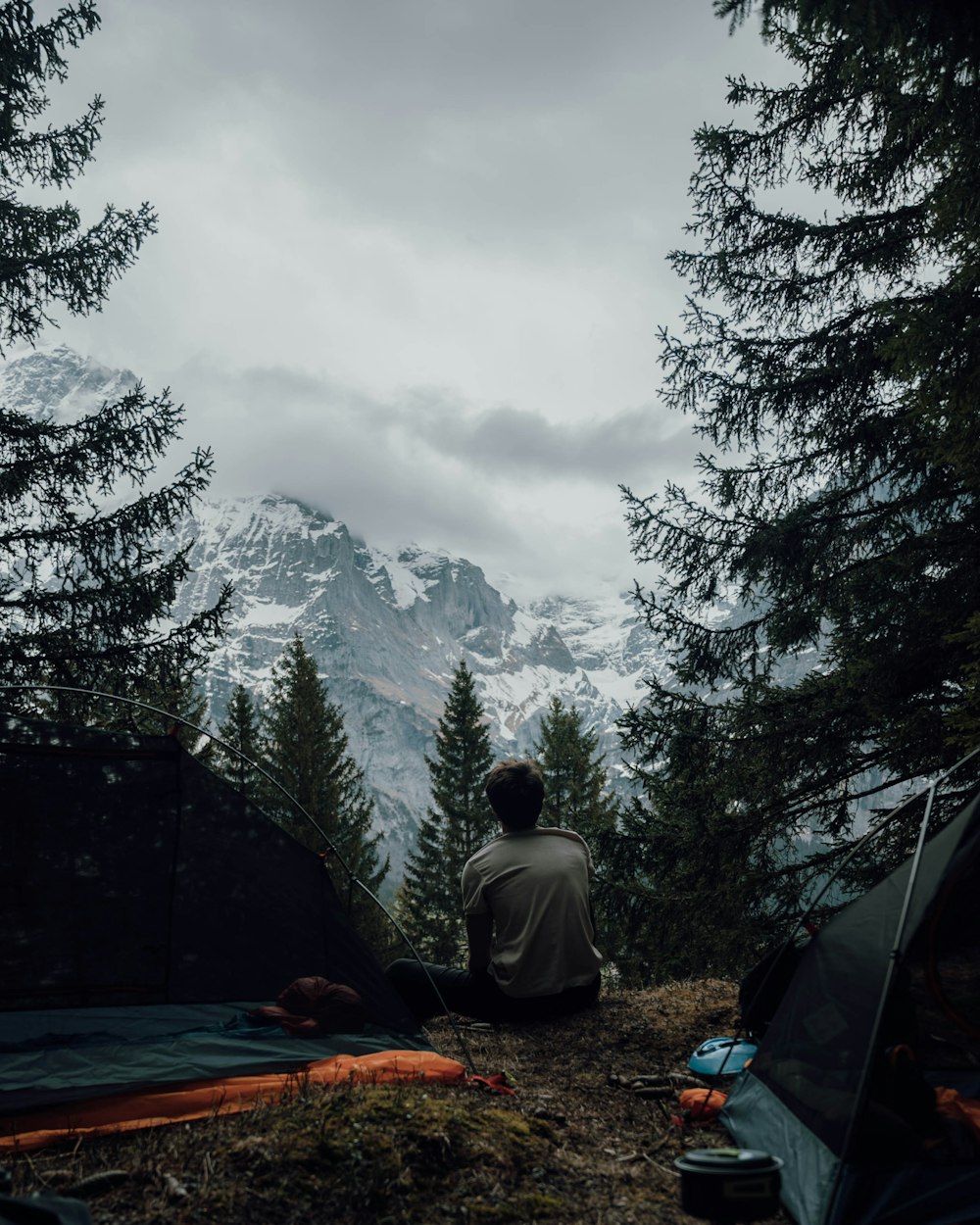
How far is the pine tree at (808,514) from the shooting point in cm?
724

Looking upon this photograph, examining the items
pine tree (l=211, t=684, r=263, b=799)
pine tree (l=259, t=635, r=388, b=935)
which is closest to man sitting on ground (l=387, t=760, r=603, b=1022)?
pine tree (l=211, t=684, r=263, b=799)

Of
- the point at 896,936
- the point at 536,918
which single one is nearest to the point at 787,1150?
the point at 896,936

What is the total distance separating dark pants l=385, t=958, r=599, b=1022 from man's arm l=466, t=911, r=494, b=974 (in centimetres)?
9

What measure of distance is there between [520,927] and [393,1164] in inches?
107

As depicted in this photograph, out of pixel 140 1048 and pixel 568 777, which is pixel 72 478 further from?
pixel 568 777

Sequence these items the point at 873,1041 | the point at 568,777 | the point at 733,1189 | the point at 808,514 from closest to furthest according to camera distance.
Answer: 1. the point at 733,1189
2. the point at 873,1041
3. the point at 808,514
4. the point at 568,777

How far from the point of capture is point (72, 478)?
31.1 feet

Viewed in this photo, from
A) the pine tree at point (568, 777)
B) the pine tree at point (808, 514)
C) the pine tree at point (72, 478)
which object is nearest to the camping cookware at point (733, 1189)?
the pine tree at point (808, 514)

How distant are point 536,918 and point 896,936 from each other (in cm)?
274

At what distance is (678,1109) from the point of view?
4152 mm

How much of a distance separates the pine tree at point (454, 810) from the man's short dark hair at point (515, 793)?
27.4 meters

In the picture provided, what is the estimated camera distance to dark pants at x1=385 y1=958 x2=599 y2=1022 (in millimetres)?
5715

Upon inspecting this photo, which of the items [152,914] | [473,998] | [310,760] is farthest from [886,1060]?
[310,760]

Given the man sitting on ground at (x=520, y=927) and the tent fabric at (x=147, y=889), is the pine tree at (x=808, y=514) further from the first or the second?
the tent fabric at (x=147, y=889)
